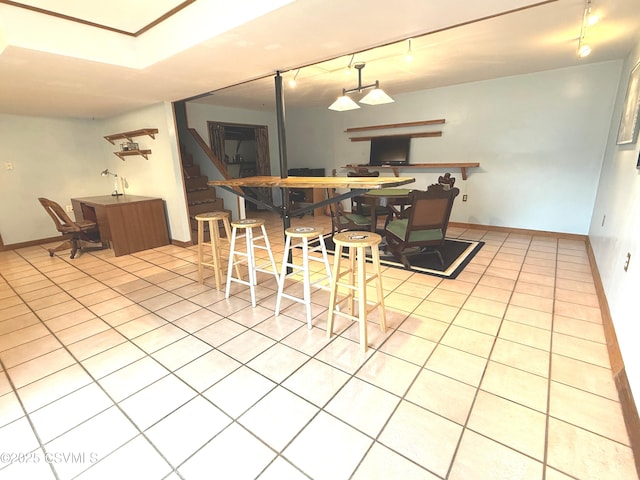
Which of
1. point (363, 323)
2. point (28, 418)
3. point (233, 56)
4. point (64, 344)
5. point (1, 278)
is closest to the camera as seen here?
point (28, 418)

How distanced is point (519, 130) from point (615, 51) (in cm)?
125

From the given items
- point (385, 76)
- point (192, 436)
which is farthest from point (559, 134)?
point (192, 436)

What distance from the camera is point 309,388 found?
1659mm

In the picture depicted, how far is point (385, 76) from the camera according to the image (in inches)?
162

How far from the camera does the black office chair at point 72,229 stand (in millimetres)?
3932

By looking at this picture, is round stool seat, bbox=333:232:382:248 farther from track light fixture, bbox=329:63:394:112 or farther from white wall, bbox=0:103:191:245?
white wall, bbox=0:103:191:245

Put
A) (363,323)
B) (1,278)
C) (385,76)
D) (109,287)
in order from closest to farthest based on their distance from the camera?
1. (363,323)
2. (109,287)
3. (1,278)
4. (385,76)

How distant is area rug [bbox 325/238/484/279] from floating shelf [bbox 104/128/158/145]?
3.01 metres

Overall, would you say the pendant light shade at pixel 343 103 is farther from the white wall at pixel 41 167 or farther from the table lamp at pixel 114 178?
the white wall at pixel 41 167

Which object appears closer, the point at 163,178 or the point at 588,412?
the point at 588,412

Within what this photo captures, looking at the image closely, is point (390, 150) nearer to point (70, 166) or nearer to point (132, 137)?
point (132, 137)

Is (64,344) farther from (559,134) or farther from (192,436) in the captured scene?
(559,134)

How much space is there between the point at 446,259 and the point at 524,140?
2.38 meters

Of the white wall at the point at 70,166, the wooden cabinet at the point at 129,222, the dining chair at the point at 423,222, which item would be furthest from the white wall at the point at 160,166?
the dining chair at the point at 423,222
